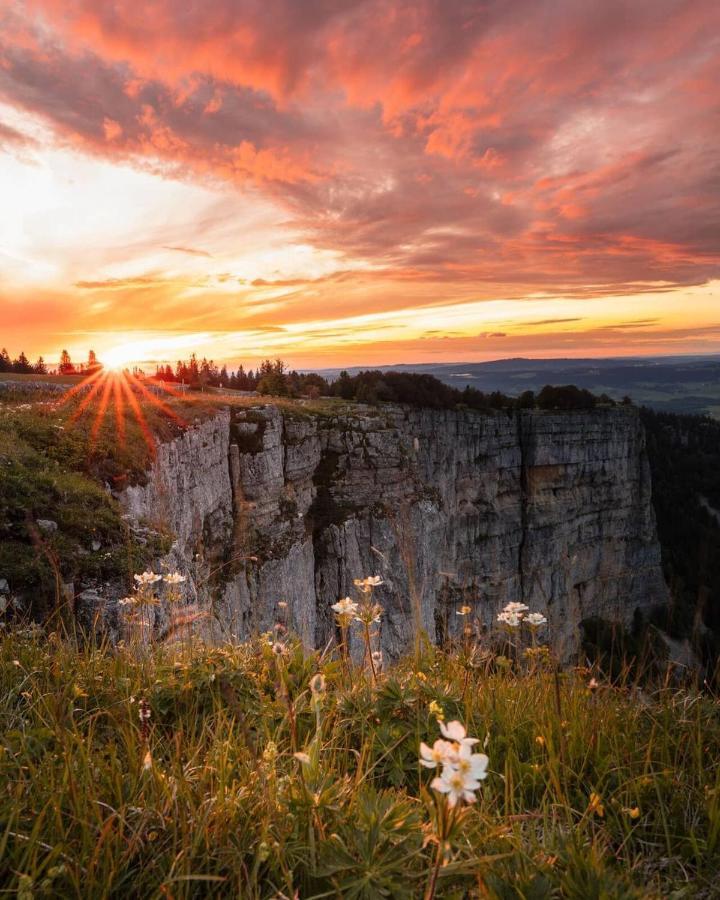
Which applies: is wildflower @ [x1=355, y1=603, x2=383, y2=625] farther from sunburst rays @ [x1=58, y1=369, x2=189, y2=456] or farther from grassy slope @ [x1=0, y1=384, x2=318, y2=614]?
sunburst rays @ [x1=58, y1=369, x2=189, y2=456]

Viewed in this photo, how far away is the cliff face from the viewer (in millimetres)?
14859

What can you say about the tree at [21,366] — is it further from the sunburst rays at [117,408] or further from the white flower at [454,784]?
the white flower at [454,784]

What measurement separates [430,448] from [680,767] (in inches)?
1929

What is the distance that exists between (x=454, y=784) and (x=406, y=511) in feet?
26.2

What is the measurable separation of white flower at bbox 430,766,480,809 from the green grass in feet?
0.74

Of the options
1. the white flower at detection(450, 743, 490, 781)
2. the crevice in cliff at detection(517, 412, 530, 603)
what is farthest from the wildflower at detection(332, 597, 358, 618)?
the crevice in cliff at detection(517, 412, 530, 603)

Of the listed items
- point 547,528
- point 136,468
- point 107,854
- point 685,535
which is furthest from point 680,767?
point 685,535

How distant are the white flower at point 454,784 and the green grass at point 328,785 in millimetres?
225

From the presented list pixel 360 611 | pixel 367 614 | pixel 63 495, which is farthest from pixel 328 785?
pixel 63 495

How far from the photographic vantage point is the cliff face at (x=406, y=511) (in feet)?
48.8

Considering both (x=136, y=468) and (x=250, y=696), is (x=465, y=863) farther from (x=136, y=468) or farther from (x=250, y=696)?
(x=136, y=468)

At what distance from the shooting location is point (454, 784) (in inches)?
64.5

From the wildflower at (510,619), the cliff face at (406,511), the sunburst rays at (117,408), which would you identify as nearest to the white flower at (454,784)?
the cliff face at (406,511)

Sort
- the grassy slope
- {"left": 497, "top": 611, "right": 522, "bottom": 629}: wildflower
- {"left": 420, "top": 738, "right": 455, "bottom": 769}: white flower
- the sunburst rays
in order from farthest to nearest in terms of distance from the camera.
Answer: the sunburst rays → the grassy slope → {"left": 497, "top": 611, "right": 522, "bottom": 629}: wildflower → {"left": 420, "top": 738, "right": 455, "bottom": 769}: white flower
